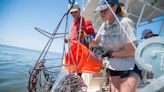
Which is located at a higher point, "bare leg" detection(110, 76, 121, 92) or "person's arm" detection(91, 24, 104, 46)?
"person's arm" detection(91, 24, 104, 46)

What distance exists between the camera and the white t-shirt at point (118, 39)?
5.64ft

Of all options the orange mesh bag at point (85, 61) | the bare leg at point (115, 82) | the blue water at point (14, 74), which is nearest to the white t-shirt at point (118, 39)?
the bare leg at point (115, 82)

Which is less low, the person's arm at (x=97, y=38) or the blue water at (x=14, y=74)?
the person's arm at (x=97, y=38)

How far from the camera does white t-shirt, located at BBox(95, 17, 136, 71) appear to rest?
1720 mm

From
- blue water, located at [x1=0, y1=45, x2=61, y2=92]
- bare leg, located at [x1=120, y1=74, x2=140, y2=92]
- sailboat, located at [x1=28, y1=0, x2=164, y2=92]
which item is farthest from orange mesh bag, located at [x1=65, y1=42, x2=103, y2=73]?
blue water, located at [x1=0, y1=45, x2=61, y2=92]

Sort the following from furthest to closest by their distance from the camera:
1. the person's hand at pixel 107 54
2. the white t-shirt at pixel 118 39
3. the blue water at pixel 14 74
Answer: the blue water at pixel 14 74
the person's hand at pixel 107 54
the white t-shirt at pixel 118 39

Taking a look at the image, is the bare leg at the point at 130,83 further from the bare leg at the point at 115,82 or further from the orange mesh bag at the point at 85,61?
the orange mesh bag at the point at 85,61

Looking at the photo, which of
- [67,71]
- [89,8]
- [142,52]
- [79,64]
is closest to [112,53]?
[79,64]

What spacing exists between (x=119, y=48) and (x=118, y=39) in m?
0.08

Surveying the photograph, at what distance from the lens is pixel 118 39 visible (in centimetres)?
184

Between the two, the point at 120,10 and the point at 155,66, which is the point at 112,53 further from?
the point at 155,66

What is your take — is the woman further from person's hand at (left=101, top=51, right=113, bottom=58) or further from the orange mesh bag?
the orange mesh bag

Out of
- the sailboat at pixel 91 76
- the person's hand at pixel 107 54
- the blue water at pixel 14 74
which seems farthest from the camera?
the blue water at pixel 14 74

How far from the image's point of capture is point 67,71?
2.18 metres
